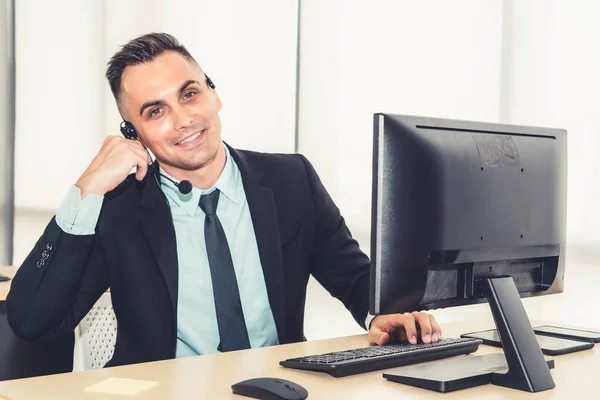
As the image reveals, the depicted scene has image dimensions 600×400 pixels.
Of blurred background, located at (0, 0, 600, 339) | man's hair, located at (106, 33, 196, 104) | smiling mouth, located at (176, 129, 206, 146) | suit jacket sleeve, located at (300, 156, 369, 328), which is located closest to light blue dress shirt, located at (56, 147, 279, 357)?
smiling mouth, located at (176, 129, 206, 146)

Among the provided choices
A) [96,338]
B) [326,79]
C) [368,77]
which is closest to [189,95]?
[96,338]

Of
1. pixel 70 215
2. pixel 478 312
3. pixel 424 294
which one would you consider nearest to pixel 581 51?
pixel 478 312

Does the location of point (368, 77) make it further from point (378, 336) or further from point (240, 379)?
point (240, 379)

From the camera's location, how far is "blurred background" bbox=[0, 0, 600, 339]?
2559 millimetres

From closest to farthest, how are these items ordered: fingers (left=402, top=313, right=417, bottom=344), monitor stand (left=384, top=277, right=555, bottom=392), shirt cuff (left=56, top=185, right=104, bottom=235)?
monitor stand (left=384, top=277, right=555, bottom=392), fingers (left=402, top=313, right=417, bottom=344), shirt cuff (left=56, top=185, right=104, bottom=235)

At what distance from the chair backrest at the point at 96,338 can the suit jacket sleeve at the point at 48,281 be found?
265 millimetres

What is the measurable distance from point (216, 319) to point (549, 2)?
1.65 metres

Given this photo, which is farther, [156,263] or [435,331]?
[156,263]

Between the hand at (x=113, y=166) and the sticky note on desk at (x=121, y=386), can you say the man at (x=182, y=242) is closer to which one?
the hand at (x=113, y=166)

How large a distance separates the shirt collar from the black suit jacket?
0.03m

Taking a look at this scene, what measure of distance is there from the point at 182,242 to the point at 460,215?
30.2 inches

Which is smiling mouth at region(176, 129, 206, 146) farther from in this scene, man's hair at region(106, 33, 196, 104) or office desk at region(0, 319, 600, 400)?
office desk at region(0, 319, 600, 400)

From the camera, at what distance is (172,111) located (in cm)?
192

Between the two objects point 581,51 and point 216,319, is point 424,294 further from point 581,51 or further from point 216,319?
point 581,51
